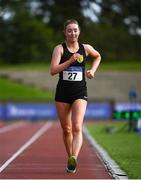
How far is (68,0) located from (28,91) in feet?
153

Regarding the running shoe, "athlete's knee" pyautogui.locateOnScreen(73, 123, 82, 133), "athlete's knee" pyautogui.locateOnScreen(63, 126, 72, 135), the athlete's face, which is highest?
the athlete's face

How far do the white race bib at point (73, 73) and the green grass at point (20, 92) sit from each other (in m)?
50.0

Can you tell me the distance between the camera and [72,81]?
1193 centimetres

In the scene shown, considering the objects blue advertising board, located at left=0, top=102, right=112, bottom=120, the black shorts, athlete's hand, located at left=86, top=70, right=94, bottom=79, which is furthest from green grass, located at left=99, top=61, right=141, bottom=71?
athlete's hand, located at left=86, top=70, right=94, bottom=79

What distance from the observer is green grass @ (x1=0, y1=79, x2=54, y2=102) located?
62.8m

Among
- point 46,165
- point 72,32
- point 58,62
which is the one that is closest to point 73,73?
point 58,62

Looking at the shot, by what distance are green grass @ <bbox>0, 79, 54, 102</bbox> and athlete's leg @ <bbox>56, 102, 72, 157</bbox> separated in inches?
1954

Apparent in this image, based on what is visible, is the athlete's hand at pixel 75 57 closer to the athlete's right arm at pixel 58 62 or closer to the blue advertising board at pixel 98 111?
the athlete's right arm at pixel 58 62

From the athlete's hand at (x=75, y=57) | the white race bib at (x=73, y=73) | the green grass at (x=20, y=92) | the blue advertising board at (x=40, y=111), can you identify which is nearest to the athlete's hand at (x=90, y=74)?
the white race bib at (x=73, y=73)

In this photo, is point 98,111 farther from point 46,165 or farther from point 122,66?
point 46,165

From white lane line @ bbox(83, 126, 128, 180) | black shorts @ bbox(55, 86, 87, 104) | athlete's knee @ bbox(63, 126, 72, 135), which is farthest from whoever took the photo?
athlete's knee @ bbox(63, 126, 72, 135)

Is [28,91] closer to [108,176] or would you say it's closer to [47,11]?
[47,11]

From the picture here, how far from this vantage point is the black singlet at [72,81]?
11.9 m

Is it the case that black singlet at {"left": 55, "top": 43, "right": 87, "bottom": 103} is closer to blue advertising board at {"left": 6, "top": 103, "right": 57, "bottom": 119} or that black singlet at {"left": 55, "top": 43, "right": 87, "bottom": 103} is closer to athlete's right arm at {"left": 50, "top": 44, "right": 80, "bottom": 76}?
athlete's right arm at {"left": 50, "top": 44, "right": 80, "bottom": 76}
